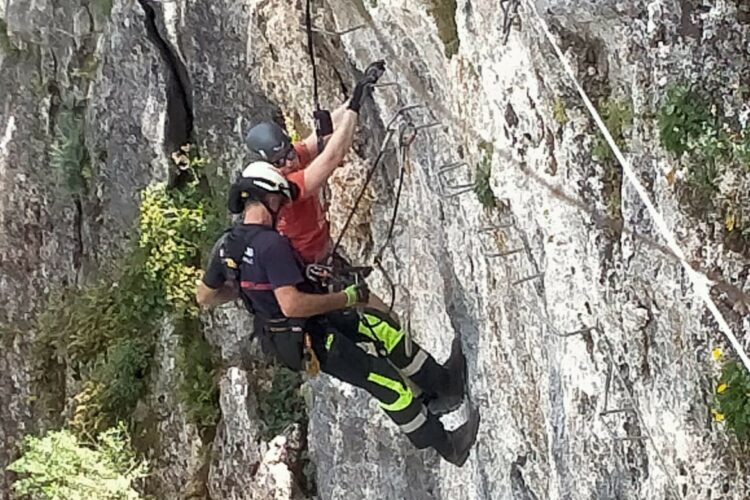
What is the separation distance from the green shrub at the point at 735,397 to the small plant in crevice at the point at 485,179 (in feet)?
6.12

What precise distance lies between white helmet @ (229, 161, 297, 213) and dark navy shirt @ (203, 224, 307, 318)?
0.61 feet

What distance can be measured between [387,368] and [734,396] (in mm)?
2919

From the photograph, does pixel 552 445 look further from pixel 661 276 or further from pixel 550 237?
pixel 661 276

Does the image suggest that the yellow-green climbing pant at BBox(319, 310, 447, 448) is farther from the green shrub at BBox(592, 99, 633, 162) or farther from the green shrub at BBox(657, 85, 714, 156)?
the green shrub at BBox(657, 85, 714, 156)

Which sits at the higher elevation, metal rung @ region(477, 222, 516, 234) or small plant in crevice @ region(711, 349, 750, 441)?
metal rung @ region(477, 222, 516, 234)

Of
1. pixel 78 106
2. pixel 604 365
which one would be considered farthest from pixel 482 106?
pixel 78 106

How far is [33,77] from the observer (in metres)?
12.2

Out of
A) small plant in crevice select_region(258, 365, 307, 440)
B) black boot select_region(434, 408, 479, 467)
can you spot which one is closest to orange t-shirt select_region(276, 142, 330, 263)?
black boot select_region(434, 408, 479, 467)

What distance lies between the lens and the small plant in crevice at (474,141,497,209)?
4.93 metres

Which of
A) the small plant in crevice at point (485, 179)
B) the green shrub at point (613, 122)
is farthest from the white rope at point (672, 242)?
the small plant in crevice at point (485, 179)

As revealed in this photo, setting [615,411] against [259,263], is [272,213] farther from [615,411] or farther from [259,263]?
[615,411]

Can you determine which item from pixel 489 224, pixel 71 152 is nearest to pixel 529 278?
pixel 489 224

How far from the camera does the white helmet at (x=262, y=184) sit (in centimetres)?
516

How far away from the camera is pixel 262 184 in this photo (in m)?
5.16
